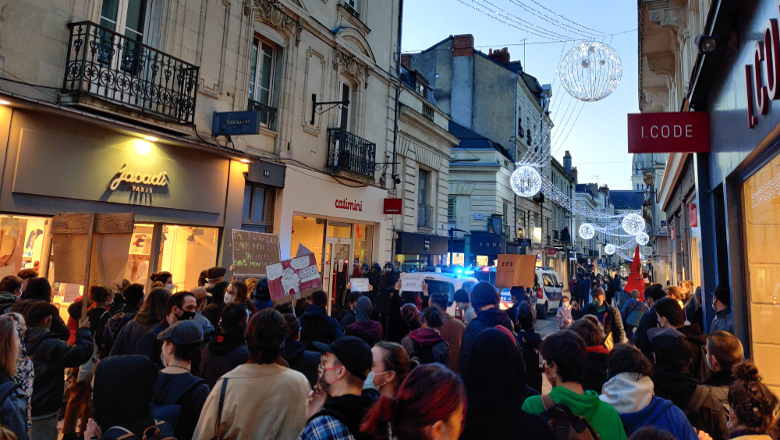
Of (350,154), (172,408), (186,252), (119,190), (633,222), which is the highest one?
(350,154)

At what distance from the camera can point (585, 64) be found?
268 inches

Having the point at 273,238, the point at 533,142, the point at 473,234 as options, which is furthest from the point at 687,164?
the point at 533,142

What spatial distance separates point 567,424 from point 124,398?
2.38 meters

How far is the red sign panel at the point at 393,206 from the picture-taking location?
15539mm

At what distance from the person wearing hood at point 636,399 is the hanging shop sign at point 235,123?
316 inches

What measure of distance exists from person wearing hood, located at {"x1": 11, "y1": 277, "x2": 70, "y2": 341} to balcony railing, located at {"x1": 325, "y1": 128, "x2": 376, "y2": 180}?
9.10 m

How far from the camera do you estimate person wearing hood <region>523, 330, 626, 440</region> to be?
7.67 ft

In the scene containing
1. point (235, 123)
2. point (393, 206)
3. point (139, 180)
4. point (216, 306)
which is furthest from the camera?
point (393, 206)

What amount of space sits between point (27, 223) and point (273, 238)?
12.1ft

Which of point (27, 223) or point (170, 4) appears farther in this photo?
point (170, 4)

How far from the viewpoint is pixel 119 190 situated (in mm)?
8016

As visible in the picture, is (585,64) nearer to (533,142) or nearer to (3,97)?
(3,97)

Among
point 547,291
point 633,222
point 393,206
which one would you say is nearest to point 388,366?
point 393,206

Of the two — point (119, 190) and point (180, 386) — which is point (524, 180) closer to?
point (119, 190)
